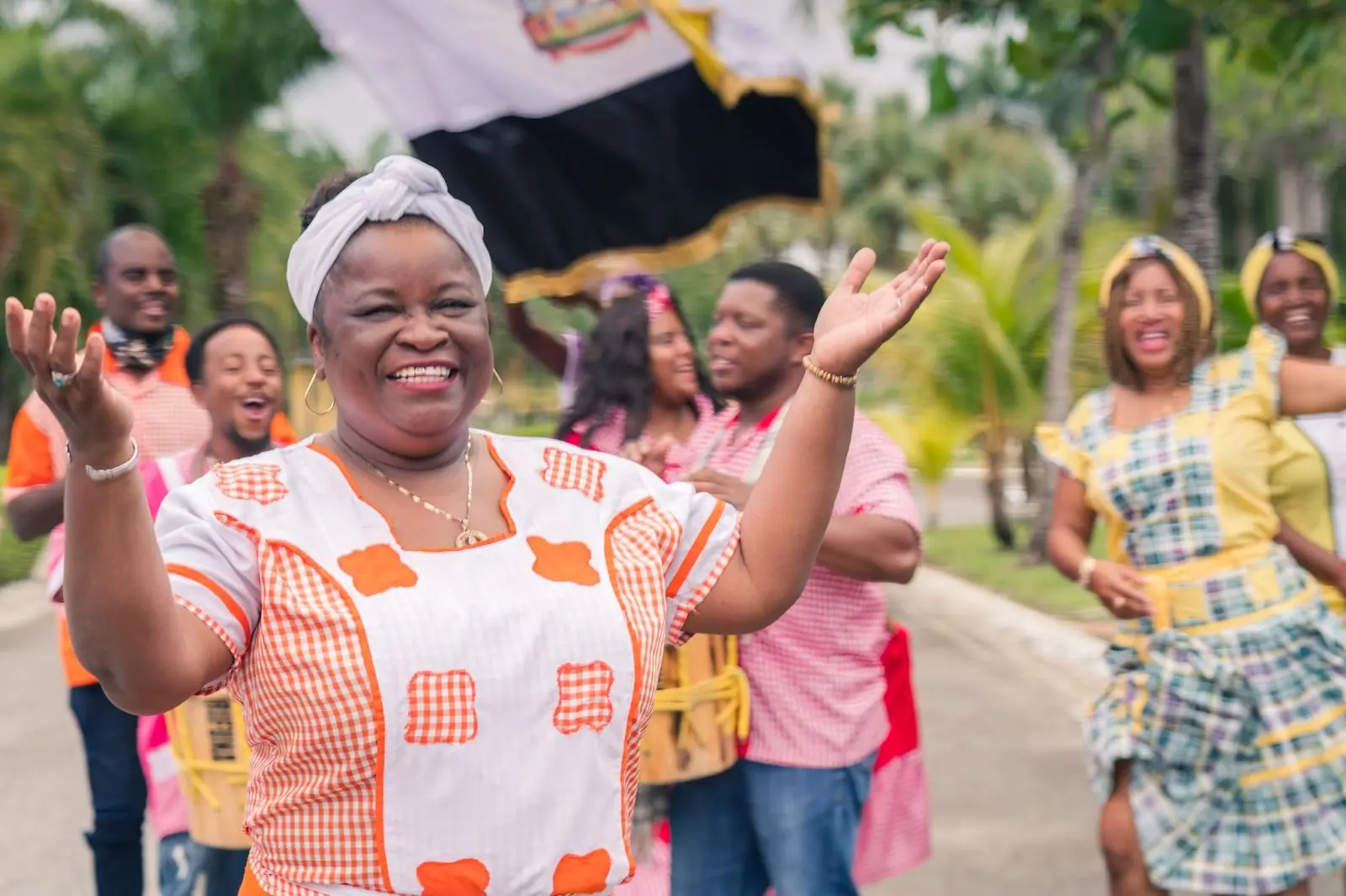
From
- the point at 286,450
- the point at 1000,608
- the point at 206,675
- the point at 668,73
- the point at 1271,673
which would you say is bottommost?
the point at 1000,608

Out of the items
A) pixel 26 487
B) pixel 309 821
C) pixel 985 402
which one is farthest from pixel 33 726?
pixel 985 402

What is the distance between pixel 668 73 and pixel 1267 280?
3.04 meters

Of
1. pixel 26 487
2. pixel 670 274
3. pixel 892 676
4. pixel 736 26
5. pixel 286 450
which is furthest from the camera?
pixel 670 274

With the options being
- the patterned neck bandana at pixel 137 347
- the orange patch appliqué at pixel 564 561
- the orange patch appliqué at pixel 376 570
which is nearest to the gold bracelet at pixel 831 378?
the orange patch appliqué at pixel 564 561

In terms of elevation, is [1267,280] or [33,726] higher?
[1267,280]

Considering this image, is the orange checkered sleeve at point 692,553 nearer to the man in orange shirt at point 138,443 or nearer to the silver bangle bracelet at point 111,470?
the silver bangle bracelet at point 111,470

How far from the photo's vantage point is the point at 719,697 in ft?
11.8

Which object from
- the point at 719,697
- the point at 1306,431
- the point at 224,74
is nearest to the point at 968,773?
the point at 1306,431

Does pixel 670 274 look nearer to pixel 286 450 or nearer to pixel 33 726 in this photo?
pixel 33 726

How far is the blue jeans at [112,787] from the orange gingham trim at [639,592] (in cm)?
273

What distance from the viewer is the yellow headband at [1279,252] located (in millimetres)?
4973

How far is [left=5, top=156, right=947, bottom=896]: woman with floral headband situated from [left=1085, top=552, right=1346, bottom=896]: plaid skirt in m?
2.16

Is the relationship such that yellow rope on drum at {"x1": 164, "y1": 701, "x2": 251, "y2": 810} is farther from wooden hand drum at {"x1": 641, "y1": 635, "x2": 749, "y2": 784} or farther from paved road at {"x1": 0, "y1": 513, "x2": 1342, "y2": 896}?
paved road at {"x1": 0, "y1": 513, "x2": 1342, "y2": 896}

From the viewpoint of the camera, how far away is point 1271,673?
13.1ft
